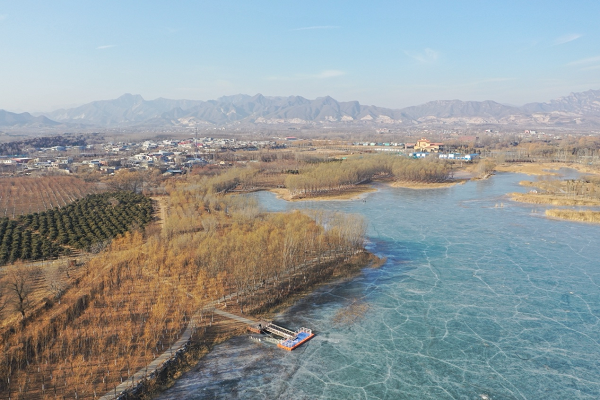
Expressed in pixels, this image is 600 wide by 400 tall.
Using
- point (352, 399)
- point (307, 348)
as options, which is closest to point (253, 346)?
point (307, 348)

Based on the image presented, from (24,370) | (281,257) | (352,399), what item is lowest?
(352,399)

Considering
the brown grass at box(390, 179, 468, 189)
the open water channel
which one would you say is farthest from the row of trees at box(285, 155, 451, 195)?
the open water channel

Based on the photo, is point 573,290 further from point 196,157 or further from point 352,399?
point 196,157

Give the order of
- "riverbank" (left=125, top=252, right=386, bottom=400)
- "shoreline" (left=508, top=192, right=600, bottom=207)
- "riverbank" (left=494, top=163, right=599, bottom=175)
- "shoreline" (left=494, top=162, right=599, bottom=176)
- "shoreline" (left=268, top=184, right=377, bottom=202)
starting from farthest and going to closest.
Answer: "riverbank" (left=494, top=163, right=599, bottom=175)
"shoreline" (left=494, top=162, right=599, bottom=176)
"shoreline" (left=268, top=184, right=377, bottom=202)
"shoreline" (left=508, top=192, right=600, bottom=207)
"riverbank" (left=125, top=252, right=386, bottom=400)

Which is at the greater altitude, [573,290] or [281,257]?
[281,257]

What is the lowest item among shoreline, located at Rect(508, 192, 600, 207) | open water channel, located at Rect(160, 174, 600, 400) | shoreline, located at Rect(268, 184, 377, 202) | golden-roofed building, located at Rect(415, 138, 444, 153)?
open water channel, located at Rect(160, 174, 600, 400)

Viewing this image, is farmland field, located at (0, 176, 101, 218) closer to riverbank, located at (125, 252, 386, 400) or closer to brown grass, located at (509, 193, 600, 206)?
riverbank, located at (125, 252, 386, 400)

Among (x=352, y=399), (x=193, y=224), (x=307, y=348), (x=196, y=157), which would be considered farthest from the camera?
(x=196, y=157)

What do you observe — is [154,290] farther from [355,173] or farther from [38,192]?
[355,173]
